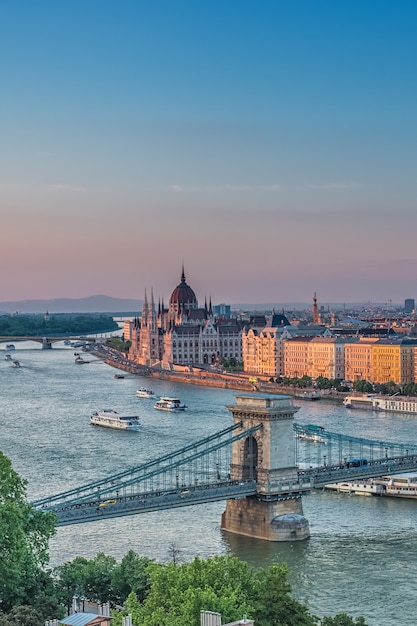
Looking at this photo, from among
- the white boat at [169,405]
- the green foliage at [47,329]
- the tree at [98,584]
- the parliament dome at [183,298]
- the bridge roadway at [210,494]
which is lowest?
the white boat at [169,405]

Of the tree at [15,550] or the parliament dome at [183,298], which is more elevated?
the parliament dome at [183,298]

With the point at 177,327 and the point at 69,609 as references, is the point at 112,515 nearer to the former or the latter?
the point at 69,609

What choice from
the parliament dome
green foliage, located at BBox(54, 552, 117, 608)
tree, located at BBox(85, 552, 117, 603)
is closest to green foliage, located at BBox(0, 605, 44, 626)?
green foliage, located at BBox(54, 552, 117, 608)

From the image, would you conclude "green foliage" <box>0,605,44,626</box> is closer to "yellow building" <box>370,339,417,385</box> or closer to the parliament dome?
"yellow building" <box>370,339,417,385</box>

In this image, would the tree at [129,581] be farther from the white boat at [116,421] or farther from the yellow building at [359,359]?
the yellow building at [359,359]

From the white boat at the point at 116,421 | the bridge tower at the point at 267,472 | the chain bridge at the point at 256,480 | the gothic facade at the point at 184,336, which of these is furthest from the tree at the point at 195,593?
the gothic facade at the point at 184,336

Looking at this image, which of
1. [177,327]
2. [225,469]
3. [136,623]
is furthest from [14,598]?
[177,327]

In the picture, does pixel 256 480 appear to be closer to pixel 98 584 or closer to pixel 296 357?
pixel 98 584
